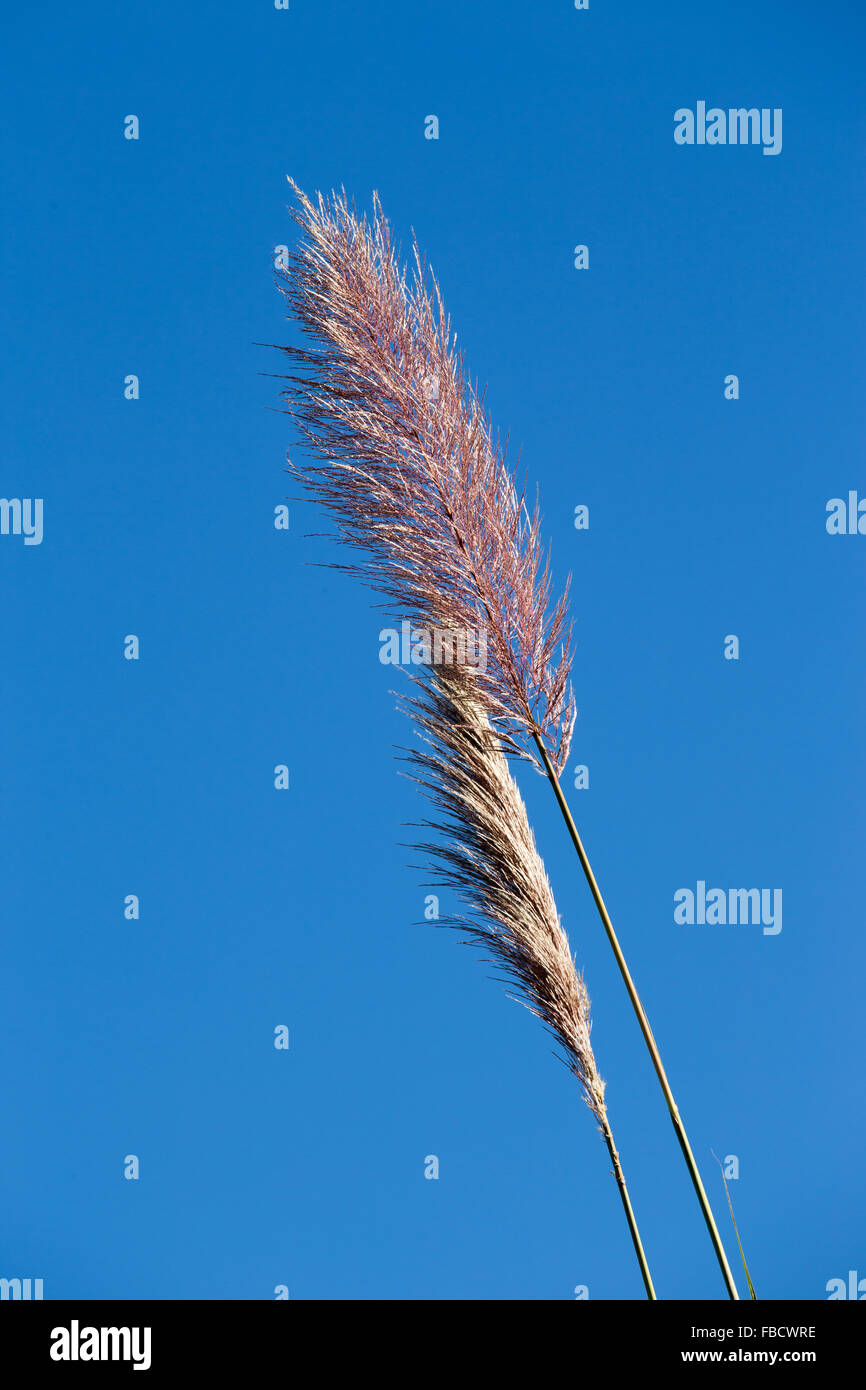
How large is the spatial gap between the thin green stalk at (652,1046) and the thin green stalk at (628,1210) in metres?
0.14

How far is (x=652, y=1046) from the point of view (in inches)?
48.8

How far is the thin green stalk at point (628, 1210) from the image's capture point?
4.24ft

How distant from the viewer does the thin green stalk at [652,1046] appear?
3.80ft

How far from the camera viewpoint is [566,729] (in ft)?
4.90

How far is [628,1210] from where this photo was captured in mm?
1358

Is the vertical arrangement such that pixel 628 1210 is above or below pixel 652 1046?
below

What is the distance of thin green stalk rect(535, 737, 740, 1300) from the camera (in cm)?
116

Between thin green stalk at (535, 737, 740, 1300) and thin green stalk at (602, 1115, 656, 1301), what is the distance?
14 centimetres

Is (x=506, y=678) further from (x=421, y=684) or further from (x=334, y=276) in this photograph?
(x=334, y=276)

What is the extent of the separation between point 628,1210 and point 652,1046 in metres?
0.30

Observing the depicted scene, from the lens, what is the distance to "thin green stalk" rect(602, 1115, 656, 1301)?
50.9 inches
